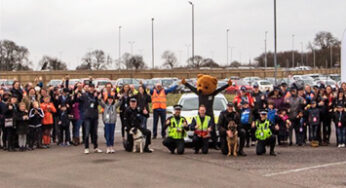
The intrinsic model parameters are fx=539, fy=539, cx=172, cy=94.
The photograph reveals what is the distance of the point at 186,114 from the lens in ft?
54.6

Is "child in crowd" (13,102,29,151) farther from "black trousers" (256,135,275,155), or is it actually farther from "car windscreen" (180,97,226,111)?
"black trousers" (256,135,275,155)

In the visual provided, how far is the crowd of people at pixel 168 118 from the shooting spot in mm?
14836

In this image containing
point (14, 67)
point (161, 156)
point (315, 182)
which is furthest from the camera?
point (14, 67)

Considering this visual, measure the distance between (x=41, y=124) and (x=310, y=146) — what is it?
27.2 feet

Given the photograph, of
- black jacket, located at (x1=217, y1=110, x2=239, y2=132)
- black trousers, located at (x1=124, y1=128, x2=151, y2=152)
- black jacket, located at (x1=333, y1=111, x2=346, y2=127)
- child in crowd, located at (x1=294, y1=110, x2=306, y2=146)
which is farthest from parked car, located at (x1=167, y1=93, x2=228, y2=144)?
black jacket, located at (x1=333, y1=111, x2=346, y2=127)

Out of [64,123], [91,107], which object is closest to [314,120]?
[91,107]

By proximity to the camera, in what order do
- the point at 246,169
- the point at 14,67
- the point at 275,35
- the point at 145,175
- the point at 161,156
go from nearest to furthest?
the point at 145,175
the point at 246,169
the point at 161,156
the point at 275,35
the point at 14,67

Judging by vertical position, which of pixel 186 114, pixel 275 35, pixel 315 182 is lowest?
pixel 315 182

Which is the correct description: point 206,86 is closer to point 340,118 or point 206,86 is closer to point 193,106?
point 193,106

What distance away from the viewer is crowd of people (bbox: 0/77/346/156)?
1484 cm

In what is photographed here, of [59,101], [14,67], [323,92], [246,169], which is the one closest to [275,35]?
[323,92]

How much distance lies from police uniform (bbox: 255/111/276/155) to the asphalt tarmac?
0.46m

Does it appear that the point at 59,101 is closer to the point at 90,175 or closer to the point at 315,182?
the point at 90,175

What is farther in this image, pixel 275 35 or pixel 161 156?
pixel 275 35
